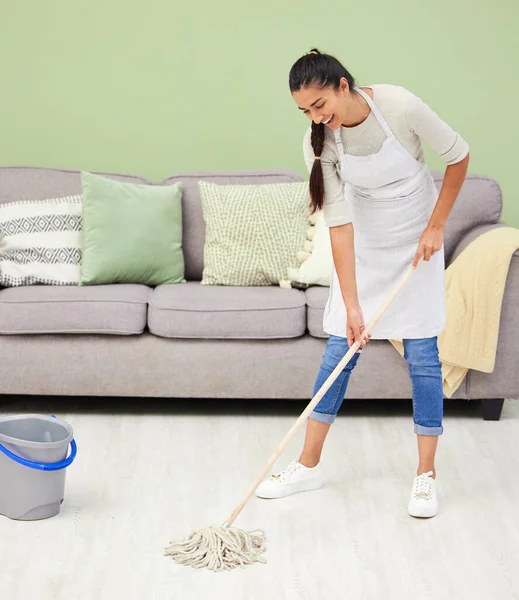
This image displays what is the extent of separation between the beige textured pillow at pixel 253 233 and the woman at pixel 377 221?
885 millimetres

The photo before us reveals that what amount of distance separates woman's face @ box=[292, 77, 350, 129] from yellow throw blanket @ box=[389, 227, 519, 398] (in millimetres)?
1030

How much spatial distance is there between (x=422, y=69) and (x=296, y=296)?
4.38 ft

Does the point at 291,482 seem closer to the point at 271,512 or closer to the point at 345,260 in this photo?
the point at 271,512

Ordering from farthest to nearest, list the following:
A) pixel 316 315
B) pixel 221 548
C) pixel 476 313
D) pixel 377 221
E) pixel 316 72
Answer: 1. pixel 316 315
2. pixel 476 313
3. pixel 377 221
4. pixel 221 548
5. pixel 316 72

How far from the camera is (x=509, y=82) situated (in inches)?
154

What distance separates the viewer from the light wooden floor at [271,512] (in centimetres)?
204

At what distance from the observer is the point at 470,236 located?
3.30 m

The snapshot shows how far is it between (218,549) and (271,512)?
0.29 metres

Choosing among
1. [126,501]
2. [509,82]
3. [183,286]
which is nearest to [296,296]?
[183,286]

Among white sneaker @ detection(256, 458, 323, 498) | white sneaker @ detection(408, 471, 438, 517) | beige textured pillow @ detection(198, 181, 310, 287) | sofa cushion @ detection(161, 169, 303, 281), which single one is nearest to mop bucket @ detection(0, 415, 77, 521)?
white sneaker @ detection(256, 458, 323, 498)

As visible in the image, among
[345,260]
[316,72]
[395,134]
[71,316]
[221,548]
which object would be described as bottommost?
[221,548]

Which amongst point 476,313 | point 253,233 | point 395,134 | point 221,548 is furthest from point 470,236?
point 221,548

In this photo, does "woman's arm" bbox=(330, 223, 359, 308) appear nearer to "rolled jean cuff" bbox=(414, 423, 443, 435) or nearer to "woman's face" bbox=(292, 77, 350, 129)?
"woman's face" bbox=(292, 77, 350, 129)

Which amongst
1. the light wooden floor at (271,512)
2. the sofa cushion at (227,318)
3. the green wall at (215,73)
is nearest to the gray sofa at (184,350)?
the sofa cushion at (227,318)
